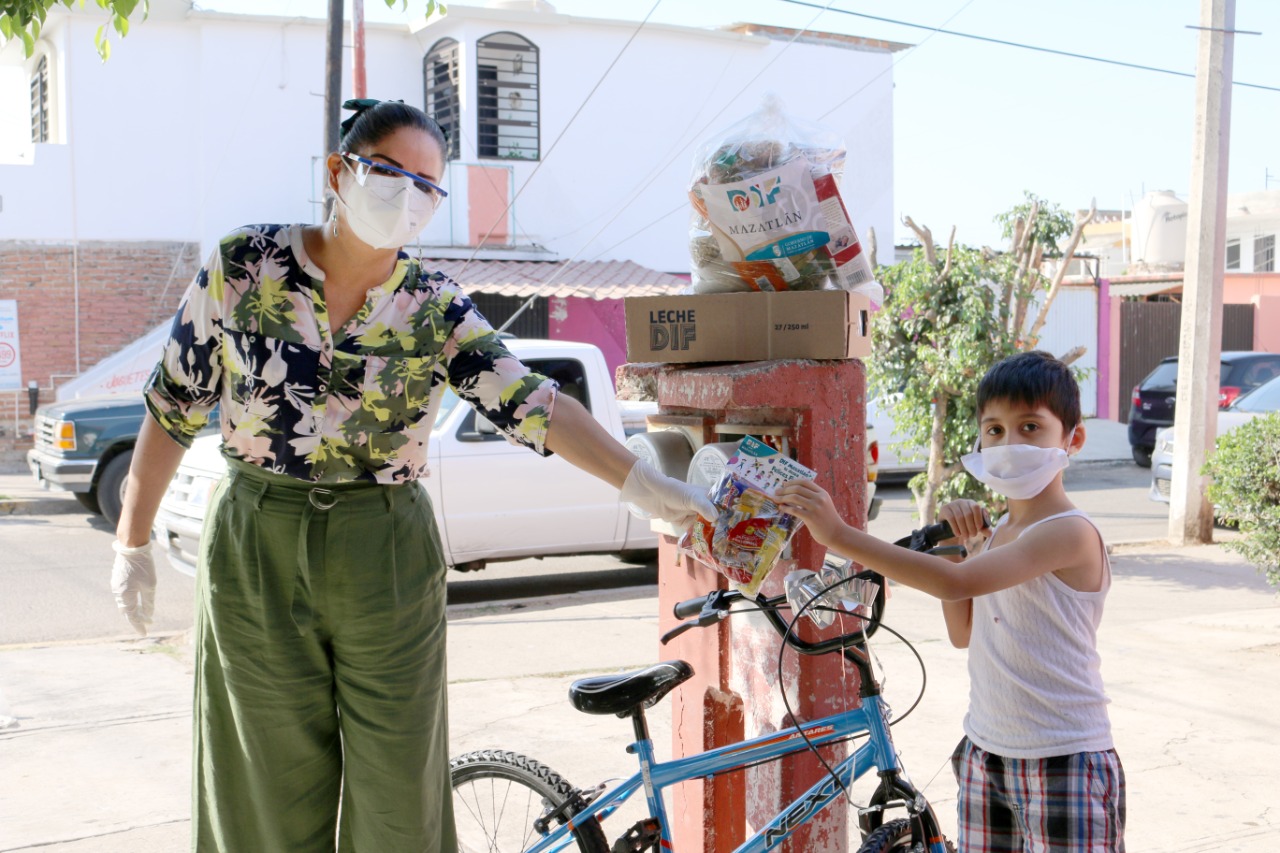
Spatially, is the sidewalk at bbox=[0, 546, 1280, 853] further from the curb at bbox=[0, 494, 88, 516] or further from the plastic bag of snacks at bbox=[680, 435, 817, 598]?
the curb at bbox=[0, 494, 88, 516]

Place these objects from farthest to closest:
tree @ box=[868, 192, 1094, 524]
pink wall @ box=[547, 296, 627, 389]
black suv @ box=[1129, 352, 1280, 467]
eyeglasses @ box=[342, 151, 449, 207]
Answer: pink wall @ box=[547, 296, 627, 389] → black suv @ box=[1129, 352, 1280, 467] → tree @ box=[868, 192, 1094, 524] → eyeglasses @ box=[342, 151, 449, 207]

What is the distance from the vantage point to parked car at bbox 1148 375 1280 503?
11.3 m

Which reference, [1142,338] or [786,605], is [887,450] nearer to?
[1142,338]

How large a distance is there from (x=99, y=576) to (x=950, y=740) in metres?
6.75

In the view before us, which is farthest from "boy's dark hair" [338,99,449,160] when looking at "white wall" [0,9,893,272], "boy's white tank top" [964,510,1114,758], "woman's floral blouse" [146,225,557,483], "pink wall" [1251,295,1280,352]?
"pink wall" [1251,295,1280,352]

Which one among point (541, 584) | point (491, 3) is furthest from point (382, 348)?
point (491, 3)

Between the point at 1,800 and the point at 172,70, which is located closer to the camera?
the point at 1,800

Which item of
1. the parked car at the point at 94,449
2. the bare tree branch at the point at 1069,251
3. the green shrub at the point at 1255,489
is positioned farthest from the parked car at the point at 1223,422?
the parked car at the point at 94,449

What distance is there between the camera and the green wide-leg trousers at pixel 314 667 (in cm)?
242

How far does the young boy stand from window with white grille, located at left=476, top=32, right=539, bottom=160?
55.4ft

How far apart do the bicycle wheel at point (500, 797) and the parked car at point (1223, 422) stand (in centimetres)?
910

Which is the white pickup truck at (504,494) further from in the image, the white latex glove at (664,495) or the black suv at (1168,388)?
the black suv at (1168,388)

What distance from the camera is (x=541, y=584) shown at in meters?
9.30

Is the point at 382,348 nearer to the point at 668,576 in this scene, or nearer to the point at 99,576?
the point at 668,576
